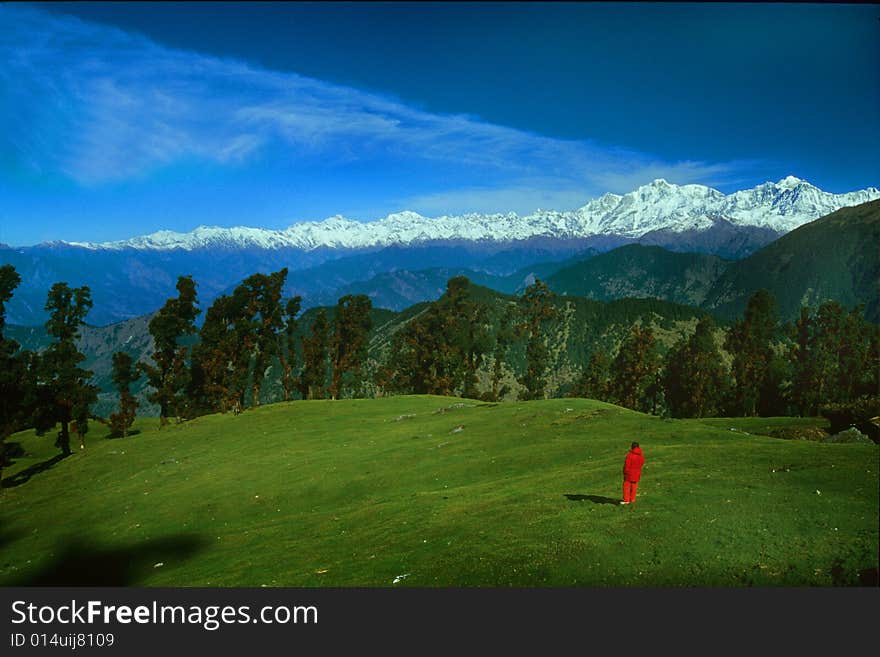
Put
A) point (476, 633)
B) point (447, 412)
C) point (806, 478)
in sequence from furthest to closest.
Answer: point (447, 412) → point (806, 478) → point (476, 633)

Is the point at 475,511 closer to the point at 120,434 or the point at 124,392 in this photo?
the point at 124,392

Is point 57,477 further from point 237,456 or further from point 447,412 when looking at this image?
point 447,412

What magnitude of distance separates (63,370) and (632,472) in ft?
232

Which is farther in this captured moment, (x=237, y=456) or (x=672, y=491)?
(x=237, y=456)

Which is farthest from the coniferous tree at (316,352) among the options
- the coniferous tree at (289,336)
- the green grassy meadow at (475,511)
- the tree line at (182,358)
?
the green grassy meadow at (475,511)

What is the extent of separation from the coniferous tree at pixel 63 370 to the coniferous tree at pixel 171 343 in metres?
9.07

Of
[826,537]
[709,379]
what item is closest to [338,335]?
[709,379]

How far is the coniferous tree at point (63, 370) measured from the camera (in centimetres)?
6744

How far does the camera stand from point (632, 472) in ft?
70.3

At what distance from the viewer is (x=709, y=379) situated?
9931 cm

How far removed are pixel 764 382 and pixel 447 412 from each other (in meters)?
65.2

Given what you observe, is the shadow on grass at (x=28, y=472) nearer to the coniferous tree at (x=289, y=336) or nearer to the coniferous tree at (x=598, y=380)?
the coniferous tree at (x=289, y=336)

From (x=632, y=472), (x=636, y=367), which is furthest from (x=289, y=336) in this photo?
(x=632, y=472)

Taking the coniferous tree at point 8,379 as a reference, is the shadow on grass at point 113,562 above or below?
below
